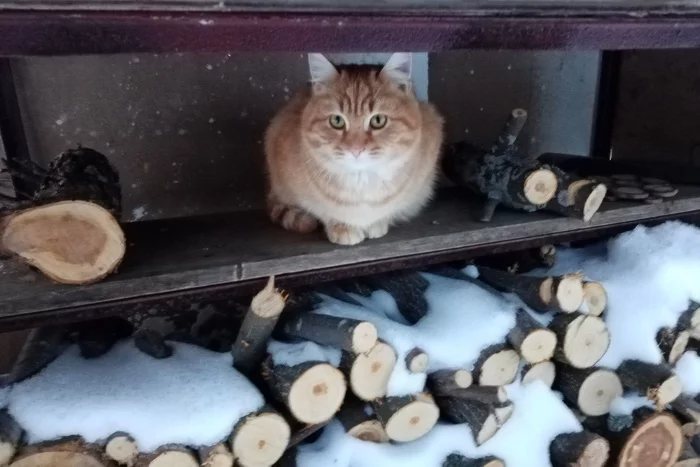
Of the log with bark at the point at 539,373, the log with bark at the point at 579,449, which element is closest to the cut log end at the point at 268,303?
the log with bark at the point at 539,373

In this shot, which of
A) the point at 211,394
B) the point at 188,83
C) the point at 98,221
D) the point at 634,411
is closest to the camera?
the point at 98,221

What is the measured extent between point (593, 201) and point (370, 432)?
31.2 inches

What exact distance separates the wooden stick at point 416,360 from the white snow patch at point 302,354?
0.16m

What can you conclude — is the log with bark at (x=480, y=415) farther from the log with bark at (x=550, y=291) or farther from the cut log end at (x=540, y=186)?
the cut log end at (x=540, y=186)

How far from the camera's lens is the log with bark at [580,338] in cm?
142

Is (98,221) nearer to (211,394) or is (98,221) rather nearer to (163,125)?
(211,394)

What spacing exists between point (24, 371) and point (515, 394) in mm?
1145

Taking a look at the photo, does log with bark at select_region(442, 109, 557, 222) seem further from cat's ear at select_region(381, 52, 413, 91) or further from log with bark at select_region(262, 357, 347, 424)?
log with bark at select_region(262, 357, 347, 424)

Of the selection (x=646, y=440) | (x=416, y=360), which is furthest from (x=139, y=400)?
(x=646, y=440)

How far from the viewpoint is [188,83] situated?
5.64 feet

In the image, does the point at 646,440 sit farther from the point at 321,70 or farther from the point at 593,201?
the point at 321,70

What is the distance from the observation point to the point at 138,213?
5.73 feet

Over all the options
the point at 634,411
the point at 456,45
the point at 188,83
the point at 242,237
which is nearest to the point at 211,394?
the point at 242,237

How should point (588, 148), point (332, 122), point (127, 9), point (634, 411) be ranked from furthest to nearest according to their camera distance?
point (588, 148) → point (634, 411) → point (332, 122) → point (127, 9)
